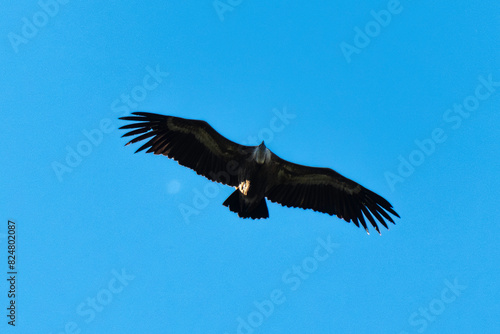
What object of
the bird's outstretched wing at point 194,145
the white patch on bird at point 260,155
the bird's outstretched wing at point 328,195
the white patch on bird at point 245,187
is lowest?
the bird's outstretched wing at point 328,195

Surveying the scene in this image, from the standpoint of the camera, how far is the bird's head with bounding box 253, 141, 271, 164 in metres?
12.4

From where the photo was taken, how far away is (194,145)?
1294 centimetres

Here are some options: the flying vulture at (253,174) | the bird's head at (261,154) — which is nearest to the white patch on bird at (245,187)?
the flying vulture at (253,174)

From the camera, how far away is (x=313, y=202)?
13.4m

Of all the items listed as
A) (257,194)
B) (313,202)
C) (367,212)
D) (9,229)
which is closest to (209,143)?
(257,194)

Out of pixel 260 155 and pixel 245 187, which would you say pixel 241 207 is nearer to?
pixel 245 187

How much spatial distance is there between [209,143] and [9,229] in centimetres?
501

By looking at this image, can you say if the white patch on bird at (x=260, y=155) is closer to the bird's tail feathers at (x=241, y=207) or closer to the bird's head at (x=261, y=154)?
the bird's head at (x=261, y=154)

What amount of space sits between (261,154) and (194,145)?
1.61 m

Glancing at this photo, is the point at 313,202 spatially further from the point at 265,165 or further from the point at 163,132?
the point at 163,132

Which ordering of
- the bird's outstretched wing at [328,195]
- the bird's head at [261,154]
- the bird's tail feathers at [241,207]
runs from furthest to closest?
the bird's outstretched wing at [328,195]
the bird's tail feathers at [241,207]
the bird's head at [261,154]

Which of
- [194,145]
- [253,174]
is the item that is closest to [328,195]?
[253,174]

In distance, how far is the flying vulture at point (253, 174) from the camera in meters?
12.6

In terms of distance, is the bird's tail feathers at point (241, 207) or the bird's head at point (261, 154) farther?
the bird's tail feathers at point (241, 207)
